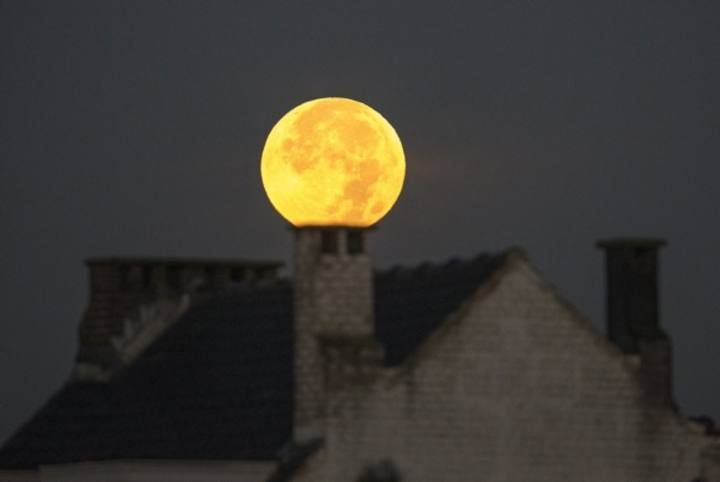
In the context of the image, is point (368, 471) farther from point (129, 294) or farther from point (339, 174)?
point (129, 294)

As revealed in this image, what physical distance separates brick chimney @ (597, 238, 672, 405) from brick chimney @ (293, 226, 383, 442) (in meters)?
5.74

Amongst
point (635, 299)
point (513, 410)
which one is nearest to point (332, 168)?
point (513, 410)

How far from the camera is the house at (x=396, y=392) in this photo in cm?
6156

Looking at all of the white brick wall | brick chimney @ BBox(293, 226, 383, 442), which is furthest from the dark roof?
brick chimney @ BBox(293, 226, 383, 442)

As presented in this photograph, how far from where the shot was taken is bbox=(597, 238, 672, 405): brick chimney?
65438mm

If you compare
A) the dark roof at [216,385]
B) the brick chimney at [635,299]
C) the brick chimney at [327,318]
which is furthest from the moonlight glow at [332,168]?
the brick chimney at [635,299]

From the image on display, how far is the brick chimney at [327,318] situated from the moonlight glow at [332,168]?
37cm

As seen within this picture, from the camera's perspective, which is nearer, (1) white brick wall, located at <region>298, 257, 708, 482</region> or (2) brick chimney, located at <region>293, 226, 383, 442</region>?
(2) brick chimney, located at <region>293, 226, 383, 442</region>

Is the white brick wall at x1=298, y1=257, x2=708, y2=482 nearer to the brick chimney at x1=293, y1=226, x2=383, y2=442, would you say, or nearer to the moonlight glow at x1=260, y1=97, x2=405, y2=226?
the brick chimney at x1=293, y1=226, x2=383, y2=442

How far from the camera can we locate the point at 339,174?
61906 mm

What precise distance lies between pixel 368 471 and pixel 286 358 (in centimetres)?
495

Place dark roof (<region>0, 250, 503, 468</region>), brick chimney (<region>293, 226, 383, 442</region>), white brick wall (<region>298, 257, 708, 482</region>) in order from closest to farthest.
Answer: brick chimney (<region>293, 226, 383, 442</region>), white brick wall (<region>298, 257, 708, 482</region>), dark roof (<region>0, 250, 503, 468</region>)

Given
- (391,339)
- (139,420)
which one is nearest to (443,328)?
(391,339)

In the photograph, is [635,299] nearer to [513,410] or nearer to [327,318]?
[513,410]
